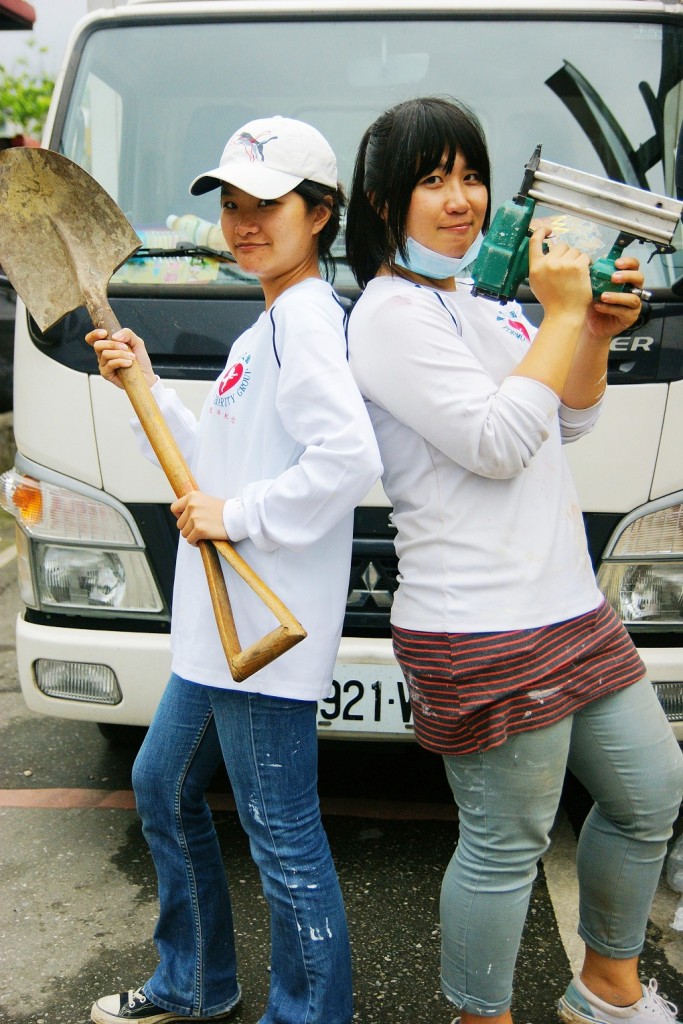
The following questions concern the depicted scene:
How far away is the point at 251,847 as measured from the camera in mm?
1952

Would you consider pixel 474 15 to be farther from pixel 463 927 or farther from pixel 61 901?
pixel 61 901

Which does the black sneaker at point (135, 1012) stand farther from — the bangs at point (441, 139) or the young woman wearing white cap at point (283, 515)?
the bangs at point (441, 139)

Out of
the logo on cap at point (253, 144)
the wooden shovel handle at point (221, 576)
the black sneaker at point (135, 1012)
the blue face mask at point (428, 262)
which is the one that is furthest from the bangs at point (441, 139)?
the black sneaker at point (135, 1012)

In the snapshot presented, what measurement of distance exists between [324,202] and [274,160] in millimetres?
115

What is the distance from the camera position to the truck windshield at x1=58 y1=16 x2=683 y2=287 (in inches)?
118

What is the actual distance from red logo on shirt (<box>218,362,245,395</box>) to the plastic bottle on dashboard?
106 centimetres

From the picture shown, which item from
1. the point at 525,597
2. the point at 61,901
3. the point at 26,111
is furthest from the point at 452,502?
the point at 26,111

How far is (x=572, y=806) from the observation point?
11.2 ft

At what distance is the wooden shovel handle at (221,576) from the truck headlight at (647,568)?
1234 millimetres

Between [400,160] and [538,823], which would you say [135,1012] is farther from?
[400,160]

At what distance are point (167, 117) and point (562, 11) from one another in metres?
1.08

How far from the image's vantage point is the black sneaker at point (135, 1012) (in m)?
2.29

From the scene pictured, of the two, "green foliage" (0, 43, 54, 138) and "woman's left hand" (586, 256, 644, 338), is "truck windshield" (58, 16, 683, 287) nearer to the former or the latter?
"woman's left hand" (586, 256, 644, 338)

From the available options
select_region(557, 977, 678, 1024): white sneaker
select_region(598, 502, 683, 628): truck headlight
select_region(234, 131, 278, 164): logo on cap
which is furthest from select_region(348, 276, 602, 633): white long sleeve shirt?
select_region(598, 502, 683, 628): truck headlight
